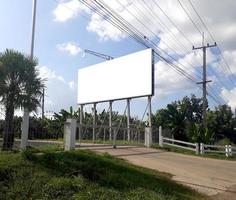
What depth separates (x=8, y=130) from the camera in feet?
44.8

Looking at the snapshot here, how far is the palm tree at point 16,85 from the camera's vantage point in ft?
43.3

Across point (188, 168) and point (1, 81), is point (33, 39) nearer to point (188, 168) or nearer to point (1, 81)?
point (1, 81)

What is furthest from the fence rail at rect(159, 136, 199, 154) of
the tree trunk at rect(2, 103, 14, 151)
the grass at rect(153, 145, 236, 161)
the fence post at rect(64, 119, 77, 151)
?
the tree trunk at rect(2, 103, 14, 151)

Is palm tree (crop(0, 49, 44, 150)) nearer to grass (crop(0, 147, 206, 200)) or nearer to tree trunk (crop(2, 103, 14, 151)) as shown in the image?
tree trunk (crop(2, 103, 14, 151))

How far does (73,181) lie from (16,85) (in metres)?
5.09

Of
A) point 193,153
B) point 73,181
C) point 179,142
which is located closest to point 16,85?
point 73,181

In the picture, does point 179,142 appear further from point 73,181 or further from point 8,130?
point 73,181

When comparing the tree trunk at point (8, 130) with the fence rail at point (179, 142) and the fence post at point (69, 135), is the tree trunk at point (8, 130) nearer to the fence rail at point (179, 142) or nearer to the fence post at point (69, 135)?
the fence post at point (69, 135)

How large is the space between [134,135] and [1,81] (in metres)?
15.0

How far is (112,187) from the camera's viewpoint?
9820mm

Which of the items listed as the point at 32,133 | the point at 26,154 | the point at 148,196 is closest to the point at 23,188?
the point at 26,154

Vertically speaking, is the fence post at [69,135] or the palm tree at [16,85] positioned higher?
the palm tree at [16,85]

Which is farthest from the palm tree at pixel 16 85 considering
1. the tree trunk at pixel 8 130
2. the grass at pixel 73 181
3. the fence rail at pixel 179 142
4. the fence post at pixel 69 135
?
the fence rail at pixel 179 142

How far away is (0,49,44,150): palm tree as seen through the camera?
1319 cm
